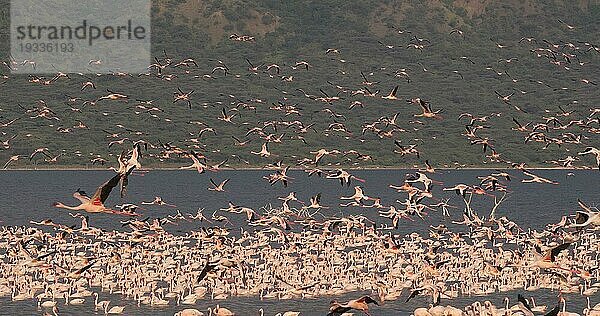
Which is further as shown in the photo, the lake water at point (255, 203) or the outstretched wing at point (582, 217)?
the lake water at point (255, 203)

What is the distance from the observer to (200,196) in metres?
158

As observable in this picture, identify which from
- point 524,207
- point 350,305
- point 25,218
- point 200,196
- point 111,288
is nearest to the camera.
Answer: point 350,305

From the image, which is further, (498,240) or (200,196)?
(200,196)

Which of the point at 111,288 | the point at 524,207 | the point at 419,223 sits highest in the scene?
the point at 111,288

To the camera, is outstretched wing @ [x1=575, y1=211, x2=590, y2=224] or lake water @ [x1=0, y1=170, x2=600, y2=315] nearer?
outstretched wing @ [x1=575, y1=211, x2=590, y2=224]

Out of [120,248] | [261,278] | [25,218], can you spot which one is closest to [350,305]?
[261,278]

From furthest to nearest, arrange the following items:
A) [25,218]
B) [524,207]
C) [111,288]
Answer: [524,207] < [25,218] < [111,288]

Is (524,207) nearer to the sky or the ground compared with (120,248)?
nearer to the ground

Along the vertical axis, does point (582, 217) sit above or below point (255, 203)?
above

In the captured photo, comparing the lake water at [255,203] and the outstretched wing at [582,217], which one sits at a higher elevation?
the outstretched wing at [582,217]

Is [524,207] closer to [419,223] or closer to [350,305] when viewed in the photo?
[419,223]

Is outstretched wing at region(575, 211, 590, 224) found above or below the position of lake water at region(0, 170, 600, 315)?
above

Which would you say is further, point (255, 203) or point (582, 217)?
point (255, 203)

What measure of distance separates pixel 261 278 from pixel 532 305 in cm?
1158
